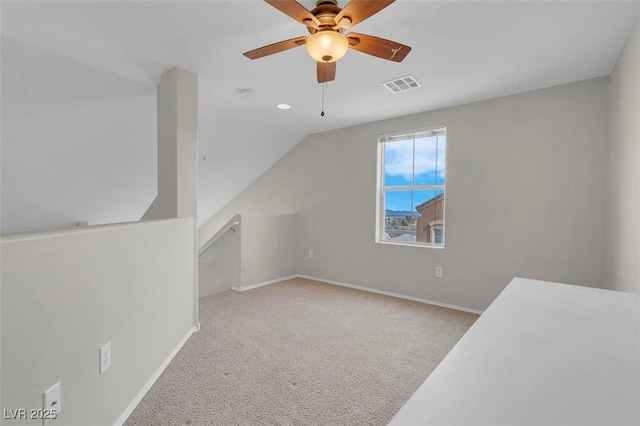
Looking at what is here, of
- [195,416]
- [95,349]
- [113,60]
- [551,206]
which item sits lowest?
[195,416]

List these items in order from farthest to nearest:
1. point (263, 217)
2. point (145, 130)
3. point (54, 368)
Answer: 1. point (263, 217)
2. point (145, 130)
3. point (54, 368)

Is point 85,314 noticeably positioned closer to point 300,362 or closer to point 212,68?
point 300,362

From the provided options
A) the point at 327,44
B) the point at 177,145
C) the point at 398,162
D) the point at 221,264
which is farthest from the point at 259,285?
the point at 327,44

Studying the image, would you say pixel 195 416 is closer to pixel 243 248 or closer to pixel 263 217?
pixel 243 248

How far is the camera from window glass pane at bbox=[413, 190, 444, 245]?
3834 mm

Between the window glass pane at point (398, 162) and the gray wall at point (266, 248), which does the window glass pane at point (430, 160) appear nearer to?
the window glass pane at point (398, 162)

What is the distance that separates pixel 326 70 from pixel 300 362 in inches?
84.7

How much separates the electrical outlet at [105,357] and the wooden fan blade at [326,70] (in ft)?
6.65

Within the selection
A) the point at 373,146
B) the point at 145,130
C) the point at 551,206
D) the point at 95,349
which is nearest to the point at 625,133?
the point at 551,206

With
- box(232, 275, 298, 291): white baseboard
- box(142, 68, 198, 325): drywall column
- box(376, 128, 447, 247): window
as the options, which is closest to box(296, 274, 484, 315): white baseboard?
box(232, 275, 298, 291): white baseboard

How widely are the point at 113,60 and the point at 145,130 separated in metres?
1.02

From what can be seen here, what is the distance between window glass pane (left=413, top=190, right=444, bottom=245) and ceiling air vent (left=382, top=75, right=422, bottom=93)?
4.52ft

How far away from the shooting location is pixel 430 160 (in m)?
3.91

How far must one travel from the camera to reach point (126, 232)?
1.70m
